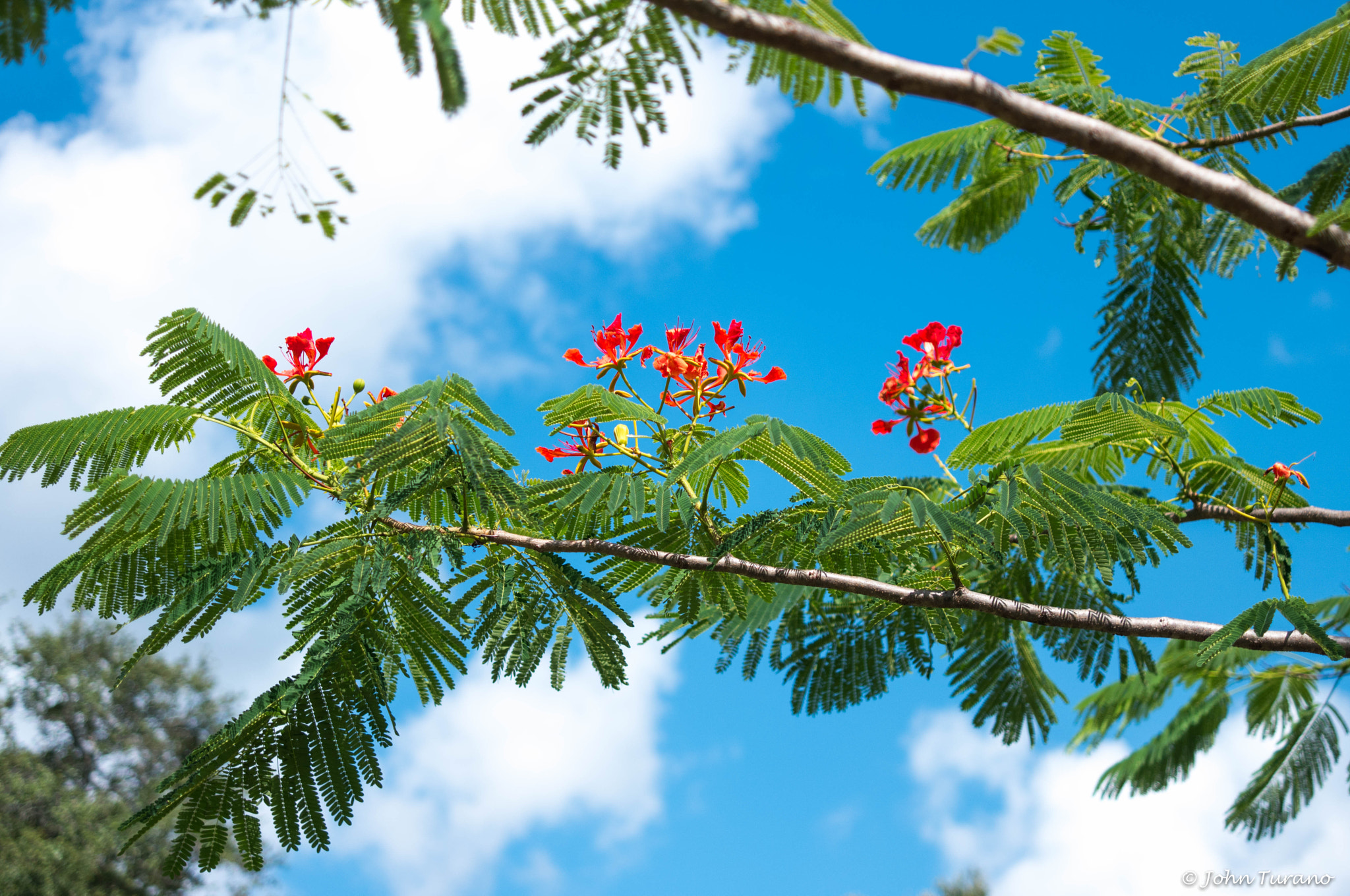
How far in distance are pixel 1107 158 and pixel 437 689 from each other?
7.46 ft

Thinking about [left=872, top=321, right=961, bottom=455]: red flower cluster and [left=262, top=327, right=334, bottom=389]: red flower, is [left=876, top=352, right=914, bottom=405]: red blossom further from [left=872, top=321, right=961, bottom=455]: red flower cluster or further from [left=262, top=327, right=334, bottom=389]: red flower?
[left=262, top=327, right=334, bottom=389]: red flower

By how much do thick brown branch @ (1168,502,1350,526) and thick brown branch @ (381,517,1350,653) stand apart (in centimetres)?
72

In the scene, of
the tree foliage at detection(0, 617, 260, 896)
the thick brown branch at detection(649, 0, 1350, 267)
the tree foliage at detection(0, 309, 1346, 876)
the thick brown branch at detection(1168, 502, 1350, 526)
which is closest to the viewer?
the thick brown branch at detection(649, 0, 1350, 267)

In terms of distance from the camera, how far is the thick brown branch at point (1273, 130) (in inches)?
125

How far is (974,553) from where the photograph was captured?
2770mm

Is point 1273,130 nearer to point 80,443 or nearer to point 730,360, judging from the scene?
point 730,360

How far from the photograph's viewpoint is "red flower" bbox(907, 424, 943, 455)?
3158mm

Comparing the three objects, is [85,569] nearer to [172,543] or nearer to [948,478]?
[172,543]

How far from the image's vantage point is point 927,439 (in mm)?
3164

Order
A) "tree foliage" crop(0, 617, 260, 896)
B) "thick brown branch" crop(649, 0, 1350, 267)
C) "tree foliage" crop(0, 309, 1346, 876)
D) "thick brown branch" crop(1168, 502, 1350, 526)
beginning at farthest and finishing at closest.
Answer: "tree foliage" crop(0, 617, 260, 896), "thick brown branch" crop(1168, 502, 1350, 526), "tree foliage" crop(0, 309, 1346, 876), "thick brown branch" crop(649, 0, 1350, 267)

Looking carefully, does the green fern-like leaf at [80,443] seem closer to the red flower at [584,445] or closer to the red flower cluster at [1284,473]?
the red flower at [584,445]

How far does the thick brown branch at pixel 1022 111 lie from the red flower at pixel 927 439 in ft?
3.58

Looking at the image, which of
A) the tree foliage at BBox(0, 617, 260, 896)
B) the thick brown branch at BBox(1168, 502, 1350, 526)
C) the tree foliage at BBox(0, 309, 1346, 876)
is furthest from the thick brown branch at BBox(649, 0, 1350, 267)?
the tree foliage at BBox(0, 617, 260, 896)

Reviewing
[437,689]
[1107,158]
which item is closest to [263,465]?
[437,689]
